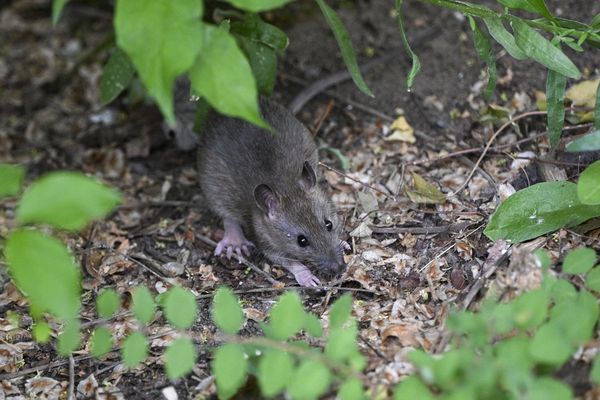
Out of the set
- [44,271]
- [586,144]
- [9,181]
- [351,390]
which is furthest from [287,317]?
[586,144]

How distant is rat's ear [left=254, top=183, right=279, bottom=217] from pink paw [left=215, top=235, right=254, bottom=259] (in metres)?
0.28

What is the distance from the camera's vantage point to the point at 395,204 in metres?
5.44

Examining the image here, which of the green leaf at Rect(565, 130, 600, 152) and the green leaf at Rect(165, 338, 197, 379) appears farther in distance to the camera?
the green leaf at Rect(565, 130, 600, 152)

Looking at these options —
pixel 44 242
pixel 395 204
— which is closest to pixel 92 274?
pixel 395 204

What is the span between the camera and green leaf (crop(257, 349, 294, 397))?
286 cm

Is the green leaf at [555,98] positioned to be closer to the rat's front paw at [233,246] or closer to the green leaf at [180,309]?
the rat's front paw at [233,246]

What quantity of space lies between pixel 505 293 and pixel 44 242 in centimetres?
226

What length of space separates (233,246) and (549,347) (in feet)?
10.0

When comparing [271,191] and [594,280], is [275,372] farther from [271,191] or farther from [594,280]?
[271,191]

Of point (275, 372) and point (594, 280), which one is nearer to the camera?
point (275, 372)

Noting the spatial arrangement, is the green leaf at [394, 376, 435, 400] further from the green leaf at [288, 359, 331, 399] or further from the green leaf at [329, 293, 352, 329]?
the green leaf at [329, 293, 352, 329]

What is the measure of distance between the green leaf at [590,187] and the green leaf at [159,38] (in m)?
2.11

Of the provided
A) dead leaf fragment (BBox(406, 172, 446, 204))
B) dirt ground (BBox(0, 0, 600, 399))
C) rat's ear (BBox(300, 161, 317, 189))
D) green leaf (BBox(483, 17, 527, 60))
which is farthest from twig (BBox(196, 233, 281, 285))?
green leaf (BBox(483, 17, 527, 60))

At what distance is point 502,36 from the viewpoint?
4180 millimetres
